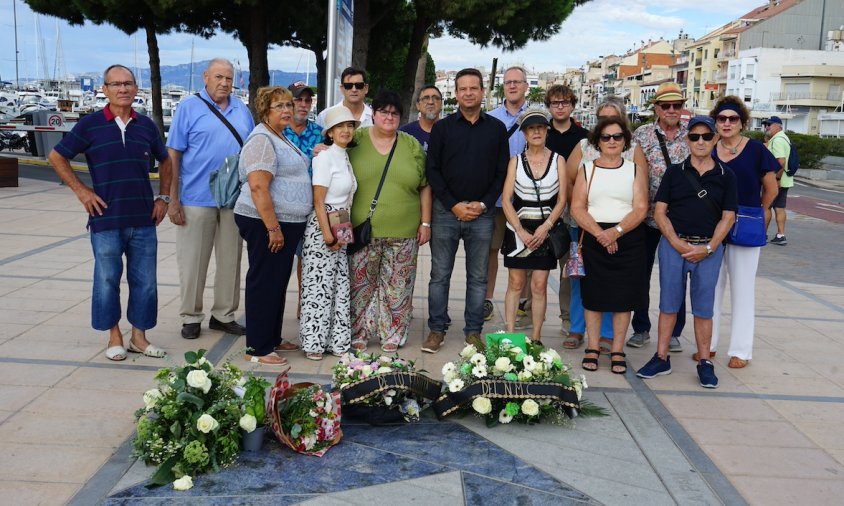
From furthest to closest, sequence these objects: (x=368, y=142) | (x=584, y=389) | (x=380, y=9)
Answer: (x=380, y=9), (x=368, y=142), (x=584, y=389)

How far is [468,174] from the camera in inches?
222

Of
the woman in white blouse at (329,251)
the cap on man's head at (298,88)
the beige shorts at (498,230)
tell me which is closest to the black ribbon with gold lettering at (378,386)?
the woman in white blouse at (329,251)

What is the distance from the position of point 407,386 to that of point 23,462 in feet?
6.16

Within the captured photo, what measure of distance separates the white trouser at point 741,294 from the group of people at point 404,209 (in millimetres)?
13

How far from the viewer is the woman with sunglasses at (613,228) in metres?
5.40

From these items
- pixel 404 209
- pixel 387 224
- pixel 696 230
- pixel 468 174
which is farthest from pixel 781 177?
pixel 387 224

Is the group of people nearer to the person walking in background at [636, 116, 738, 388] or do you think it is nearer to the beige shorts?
the person walking in background at [636, 116, 738, 388]

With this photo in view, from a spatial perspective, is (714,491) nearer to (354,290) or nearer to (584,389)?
(584,389)

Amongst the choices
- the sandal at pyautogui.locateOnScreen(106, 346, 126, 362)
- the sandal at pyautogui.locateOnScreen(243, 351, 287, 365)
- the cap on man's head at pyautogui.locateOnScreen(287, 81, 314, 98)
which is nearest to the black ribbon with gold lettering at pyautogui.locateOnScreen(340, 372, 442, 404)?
the sandal at pyautogui.locateOnScreen(243, 351, 287, 365)

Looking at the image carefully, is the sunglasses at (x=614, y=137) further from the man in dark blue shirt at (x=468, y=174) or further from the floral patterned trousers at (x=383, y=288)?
the floral patterned trousers at (x=383, y=288)

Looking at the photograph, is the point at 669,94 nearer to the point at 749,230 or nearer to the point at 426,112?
the point at 749,230

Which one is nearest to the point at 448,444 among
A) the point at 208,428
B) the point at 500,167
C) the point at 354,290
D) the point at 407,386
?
the point at 407,386

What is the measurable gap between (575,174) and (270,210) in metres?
2.20

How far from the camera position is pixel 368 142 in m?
5.61
